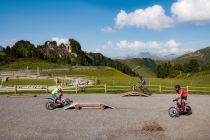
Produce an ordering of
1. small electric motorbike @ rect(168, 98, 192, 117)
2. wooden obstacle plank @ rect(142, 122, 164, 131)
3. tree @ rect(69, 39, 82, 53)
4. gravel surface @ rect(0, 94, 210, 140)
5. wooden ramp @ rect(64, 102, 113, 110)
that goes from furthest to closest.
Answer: tree @ rect(69, 39, 82, 53), wooden ramp @ rect(64, 102, 113, 110), small electric motorbike @ rect(168, 98, 192, 117), wooden obstacle plank @ rect(142, 122, 164, 131), gravel surface @ rect(0, 94, 210, 140)

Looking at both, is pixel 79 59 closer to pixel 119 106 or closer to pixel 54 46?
pixel 54 46

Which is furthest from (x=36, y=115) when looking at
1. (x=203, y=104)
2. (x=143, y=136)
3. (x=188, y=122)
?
(x=203, y=104)

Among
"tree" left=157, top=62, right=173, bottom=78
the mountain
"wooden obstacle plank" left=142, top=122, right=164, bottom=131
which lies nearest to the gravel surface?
"wooden obstacle plank" left=142, top=122, right=164, bottom=131

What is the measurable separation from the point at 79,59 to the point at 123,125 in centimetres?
13855

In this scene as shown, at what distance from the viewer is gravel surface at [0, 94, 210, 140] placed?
15586mm

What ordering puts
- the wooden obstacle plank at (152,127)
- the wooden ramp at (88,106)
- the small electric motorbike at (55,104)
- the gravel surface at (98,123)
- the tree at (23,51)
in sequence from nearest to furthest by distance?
1. the gravel surface at (98,123)
2. the wooden obstacle plank at (152,127)
3. the wooden ramp at (88,106)
4. the small electric motorbike at (55,104)
5. the tree at (23,51)

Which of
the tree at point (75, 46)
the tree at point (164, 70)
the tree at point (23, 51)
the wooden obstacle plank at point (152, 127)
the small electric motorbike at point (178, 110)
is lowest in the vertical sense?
the wooden obstacle plank at point (152, 127)

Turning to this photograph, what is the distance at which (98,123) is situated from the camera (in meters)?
18.7

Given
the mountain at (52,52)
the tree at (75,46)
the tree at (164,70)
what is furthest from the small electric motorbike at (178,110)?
the tree at (75,46)

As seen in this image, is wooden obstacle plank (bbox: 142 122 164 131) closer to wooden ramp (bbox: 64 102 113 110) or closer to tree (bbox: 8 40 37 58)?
wooden ramp (bbox: 64 102 113 110)

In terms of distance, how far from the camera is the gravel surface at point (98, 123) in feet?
51.1

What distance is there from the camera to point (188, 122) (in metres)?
19.1

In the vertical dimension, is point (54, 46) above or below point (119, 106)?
above

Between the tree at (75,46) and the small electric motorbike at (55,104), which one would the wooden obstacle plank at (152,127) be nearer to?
the small electric motorbike at (55,104)
